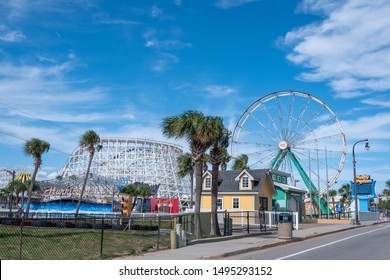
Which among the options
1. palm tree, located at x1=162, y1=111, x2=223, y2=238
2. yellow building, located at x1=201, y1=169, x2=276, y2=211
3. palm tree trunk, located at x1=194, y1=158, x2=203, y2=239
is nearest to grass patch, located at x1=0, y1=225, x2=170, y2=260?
palm tree trunk, located at x1=194, y1=158, x2=203, y2=239

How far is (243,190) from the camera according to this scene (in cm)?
4575

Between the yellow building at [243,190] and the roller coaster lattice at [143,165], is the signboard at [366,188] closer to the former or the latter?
the yellow building at [243,190]

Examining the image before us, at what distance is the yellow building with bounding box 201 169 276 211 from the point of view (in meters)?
45.4

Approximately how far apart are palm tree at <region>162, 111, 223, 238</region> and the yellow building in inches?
869

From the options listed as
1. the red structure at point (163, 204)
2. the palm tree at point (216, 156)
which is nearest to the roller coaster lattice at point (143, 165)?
the red structure at point (163, 204)

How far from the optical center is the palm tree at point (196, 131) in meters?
23.4

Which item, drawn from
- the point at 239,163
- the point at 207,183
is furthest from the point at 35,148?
the point at 239,163

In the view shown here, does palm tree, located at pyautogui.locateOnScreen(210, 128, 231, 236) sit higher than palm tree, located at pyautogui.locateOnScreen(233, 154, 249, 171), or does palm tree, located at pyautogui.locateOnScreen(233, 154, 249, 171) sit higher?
palm tree, located at pyautogui.locateOnScreen(233, 154, 249, 171)

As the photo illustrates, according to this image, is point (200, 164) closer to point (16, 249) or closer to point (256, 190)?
point (16, 249)

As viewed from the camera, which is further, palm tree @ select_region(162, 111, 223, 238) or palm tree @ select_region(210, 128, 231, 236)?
palm tree @ select_region(210, 128, 231, 236)

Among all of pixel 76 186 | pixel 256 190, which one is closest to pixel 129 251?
pixel 256 190

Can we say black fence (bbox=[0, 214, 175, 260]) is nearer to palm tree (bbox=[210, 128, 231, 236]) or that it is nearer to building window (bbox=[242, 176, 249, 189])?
palm tree (bbox=[210, 128, 231, 236])

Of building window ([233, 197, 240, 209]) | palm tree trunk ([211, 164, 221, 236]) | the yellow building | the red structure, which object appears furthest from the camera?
the red structure

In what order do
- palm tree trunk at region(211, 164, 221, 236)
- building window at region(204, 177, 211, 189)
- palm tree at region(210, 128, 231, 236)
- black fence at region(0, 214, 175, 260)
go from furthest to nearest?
1. building window at region(204, 177, 211, 189)
2. palm tree at region(210, 128, 231, 236)
3. palm tree trunk at region(211, 164, 221, 236)
4. black fence at region(0, 214, 175, 260)
